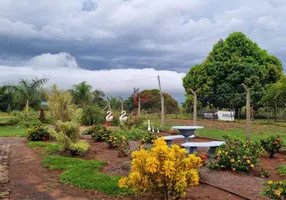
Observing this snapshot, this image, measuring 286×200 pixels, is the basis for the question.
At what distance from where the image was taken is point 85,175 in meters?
6.39

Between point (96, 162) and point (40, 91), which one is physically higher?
point (40, 91)

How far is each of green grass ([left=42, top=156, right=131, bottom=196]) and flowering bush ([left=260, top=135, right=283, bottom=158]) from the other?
4394 mm

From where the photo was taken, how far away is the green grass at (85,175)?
5504 mm

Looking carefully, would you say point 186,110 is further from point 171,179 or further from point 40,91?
point 171,179

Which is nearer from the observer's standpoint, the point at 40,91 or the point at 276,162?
the point at 276,162

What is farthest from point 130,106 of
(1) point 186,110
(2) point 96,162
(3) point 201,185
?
(3) point 201,185

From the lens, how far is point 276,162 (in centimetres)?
770

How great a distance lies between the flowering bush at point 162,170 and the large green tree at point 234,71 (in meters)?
19.9

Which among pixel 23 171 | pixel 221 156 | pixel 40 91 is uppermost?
pixel 40 91

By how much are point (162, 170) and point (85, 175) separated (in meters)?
3.09

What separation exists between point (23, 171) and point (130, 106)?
2356cm

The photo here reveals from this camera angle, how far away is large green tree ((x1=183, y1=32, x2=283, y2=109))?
24.9 meters

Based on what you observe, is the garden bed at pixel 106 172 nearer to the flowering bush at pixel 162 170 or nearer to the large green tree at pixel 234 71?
the flowering bush at pixel 162 170

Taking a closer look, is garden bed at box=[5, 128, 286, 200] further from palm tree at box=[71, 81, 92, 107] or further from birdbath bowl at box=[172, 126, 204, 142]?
palm tree at box=[71, 81, 92, 107]
